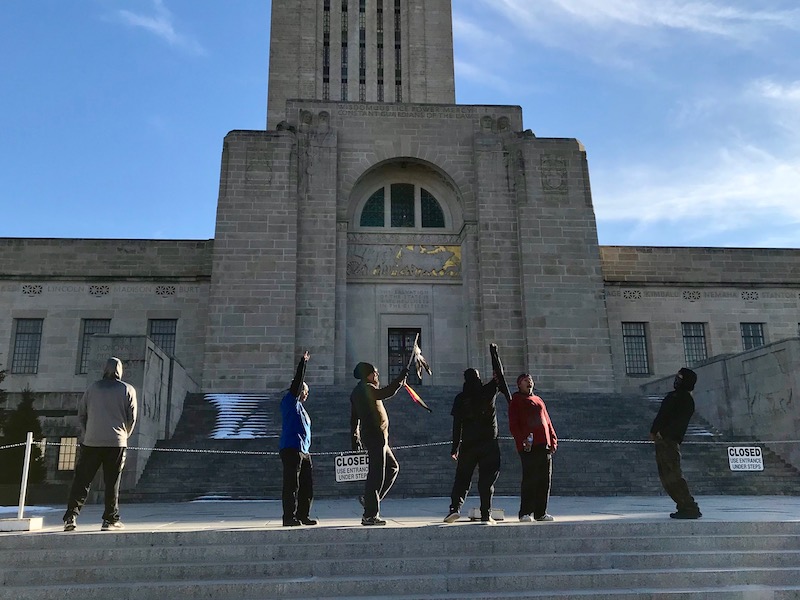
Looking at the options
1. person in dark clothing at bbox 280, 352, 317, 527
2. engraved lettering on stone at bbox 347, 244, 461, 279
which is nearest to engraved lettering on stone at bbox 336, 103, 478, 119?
engraved lettering on stone at bbox 347, 244, 461, 279

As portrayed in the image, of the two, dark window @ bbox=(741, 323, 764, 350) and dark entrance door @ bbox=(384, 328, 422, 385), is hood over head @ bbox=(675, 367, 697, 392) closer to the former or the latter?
dark entrance door @ bbox=(384, 328, 422, 385)

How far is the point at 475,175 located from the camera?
25.8m

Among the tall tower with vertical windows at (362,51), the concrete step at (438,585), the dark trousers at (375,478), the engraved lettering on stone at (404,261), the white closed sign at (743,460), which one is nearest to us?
the concrete step at (438,585)

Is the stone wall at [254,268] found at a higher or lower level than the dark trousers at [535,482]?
higher

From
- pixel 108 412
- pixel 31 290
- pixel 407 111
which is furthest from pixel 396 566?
pixel 31 290

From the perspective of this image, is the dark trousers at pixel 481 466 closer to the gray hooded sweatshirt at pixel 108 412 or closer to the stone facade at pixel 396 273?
the gray hooded sweatshirt at pixel 108 412

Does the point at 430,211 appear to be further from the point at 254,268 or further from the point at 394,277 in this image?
the point at 254,268

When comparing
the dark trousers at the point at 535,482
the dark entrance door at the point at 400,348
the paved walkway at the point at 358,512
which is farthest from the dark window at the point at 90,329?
the dark trousers at the point at 535,482

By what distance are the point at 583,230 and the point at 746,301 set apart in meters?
Answer: 7.59

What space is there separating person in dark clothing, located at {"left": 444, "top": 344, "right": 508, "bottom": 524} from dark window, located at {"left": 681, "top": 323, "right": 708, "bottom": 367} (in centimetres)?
2118

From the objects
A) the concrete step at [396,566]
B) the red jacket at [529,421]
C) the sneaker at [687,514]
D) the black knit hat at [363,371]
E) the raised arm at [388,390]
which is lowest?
the concrete step at [396,566]

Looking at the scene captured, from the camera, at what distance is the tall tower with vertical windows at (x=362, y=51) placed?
119 ft

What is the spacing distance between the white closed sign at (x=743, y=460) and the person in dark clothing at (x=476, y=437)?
19.2ft

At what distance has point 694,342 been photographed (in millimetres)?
26891
